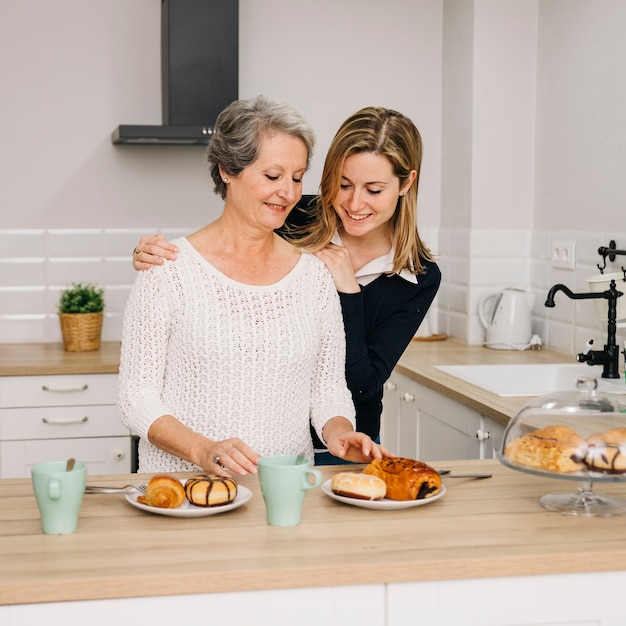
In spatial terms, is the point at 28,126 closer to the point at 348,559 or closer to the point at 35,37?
the point at 35,37

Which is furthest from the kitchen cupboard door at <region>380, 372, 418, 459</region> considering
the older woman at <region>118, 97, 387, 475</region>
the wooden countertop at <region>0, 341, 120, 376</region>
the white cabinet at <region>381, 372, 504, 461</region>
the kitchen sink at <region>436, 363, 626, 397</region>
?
the older woman at <region>118, 97, 387, 475</region>

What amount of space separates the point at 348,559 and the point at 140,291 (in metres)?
0.79

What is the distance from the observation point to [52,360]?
11.3 ft

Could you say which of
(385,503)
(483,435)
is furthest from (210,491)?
(483,435)

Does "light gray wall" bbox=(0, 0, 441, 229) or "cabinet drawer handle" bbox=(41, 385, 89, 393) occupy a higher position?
"light gray wall" bbox=(0, 0, 441, 229)

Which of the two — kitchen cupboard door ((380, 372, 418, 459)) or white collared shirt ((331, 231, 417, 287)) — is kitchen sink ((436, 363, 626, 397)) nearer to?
kitchen cupboard door ((380, 372, 418, 459))

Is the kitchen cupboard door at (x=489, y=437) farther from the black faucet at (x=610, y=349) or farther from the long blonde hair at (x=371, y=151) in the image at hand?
the long blonde hair at (x=371, y=151)

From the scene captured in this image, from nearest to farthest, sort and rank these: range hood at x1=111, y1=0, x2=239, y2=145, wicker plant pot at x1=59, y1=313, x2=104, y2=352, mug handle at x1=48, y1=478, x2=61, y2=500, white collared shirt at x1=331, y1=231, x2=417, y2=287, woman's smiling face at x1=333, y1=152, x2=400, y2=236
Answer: mug handle at x1=48, y1=478, x2=61, y2=500 → woman's smiling face at x1=333, y1=152, x2=400, y2=236 → white collared shirt at x1=331, y1=231, x2=417, y2=287 → range hood at x1=111, y1=0, x2=239, y2=145 → wicker plant pot at x1=59, y1=313, x2=104, y2=352

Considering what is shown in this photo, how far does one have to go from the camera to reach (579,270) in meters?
3.39

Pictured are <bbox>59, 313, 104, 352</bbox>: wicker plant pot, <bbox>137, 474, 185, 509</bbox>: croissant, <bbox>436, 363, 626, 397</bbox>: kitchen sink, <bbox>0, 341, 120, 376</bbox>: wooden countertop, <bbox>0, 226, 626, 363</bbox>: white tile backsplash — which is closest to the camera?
<bbox>137, 474, 185, 509</bbox>: croissant

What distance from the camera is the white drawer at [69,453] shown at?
3.35 m

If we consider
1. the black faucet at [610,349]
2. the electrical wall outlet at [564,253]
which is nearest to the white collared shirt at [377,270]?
the black faucet at [610,349]

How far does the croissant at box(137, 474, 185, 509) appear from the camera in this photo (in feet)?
4.75

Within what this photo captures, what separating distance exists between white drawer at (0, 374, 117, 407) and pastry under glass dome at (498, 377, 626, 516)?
2127 millimetres
